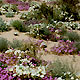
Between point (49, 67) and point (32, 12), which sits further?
point (32, 12)

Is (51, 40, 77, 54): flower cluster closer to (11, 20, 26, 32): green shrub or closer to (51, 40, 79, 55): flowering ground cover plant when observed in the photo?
(51, 40, 79, 55): flowering ground cover plant

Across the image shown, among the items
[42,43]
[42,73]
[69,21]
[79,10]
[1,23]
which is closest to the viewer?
[42,73]

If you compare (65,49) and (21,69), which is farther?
(65,49)

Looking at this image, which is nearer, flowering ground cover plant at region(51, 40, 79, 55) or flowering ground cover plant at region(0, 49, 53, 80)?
flowering ground cover plant at region(0, 49, 53, 80)

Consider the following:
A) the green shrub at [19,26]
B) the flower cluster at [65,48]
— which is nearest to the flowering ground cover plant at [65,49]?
the flower cluster at [65,48]

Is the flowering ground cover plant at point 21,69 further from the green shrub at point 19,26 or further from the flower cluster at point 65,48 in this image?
the green shrub at point 19,26

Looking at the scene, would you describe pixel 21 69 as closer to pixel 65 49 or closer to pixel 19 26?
pixel 65 49

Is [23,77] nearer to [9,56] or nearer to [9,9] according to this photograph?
[9,56]

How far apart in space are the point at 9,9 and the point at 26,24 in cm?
333

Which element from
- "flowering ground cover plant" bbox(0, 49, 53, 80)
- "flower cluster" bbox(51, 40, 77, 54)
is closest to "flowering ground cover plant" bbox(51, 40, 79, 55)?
"flower cluster" bbox(51, 40, 77, 54)

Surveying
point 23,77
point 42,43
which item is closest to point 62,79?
point 23,77

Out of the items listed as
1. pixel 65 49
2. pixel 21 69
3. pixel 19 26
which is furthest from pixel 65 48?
pixel 19 26

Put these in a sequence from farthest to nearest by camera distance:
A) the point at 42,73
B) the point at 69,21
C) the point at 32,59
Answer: the point at 69,21 → the point at 32,59 → the point at 42,73

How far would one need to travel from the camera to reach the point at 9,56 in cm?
619
